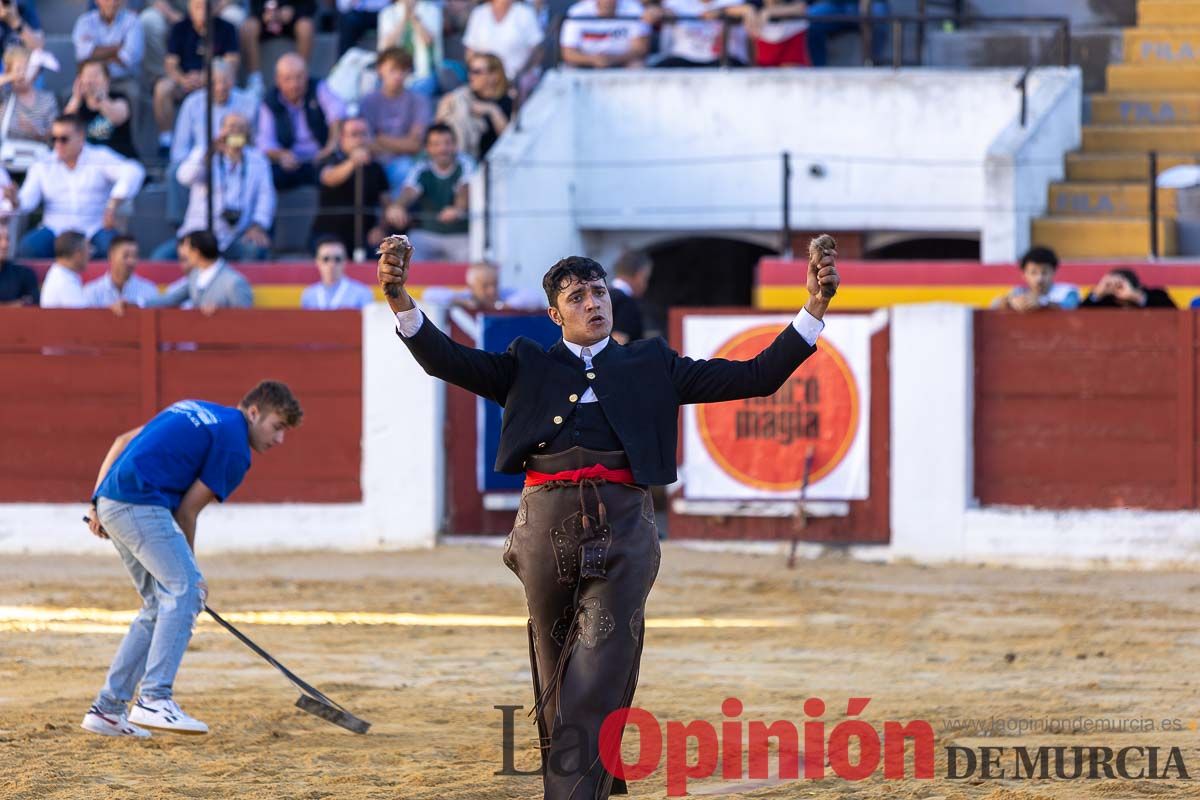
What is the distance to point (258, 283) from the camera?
13.7 metres

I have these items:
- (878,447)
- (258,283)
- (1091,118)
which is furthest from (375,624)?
(1091,118)

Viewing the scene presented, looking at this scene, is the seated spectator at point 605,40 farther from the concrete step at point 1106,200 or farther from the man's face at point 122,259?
the man's face at point 122,259

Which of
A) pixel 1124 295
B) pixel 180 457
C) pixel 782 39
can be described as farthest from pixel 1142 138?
pixel 180 457

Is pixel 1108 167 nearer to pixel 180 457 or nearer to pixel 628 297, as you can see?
pixel 628 297

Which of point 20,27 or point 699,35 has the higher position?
point 20,27

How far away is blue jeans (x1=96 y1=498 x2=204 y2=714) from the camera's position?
6648 mm

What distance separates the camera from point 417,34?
49.4ft

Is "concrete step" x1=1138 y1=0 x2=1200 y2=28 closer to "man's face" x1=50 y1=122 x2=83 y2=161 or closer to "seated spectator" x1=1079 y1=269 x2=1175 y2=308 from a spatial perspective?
"seated spectator" x1=1079 y1=269 x2=1175 y2=308

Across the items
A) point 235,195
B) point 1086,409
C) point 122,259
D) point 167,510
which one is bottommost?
point 167,510

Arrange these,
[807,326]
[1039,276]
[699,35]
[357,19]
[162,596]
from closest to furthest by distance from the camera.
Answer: [807,326], [162,596], [1039,276], [699,35], [357,19]

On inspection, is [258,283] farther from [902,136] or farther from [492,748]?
[492,748]

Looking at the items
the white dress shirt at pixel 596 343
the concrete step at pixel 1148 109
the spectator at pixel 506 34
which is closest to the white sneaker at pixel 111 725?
the white dress shirt at pixel 596 343

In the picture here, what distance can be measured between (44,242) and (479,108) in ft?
10.4

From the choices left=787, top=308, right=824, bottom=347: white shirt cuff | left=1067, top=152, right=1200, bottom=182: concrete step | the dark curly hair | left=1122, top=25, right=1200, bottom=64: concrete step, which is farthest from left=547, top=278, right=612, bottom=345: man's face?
left=1122, top=25, right=1200, bottom=64: concrete step
